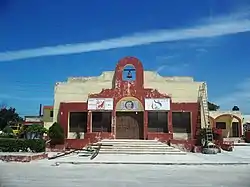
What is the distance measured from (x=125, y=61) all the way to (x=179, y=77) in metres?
5.00

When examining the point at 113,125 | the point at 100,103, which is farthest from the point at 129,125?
the point at 100,103

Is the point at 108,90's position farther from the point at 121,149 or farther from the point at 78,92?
the point at 121,149

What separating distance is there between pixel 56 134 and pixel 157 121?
806 cm

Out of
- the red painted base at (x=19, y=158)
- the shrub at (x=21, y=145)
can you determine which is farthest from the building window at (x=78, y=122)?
the red painted base at (x=19, y=158)

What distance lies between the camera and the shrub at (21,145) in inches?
831

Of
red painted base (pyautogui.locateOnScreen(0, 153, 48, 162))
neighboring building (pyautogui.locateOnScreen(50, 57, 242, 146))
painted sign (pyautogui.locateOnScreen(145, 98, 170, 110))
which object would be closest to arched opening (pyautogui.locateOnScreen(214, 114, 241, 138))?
neighboring building (pyautogui.locateOnScreen(50, 57, 242, 146))

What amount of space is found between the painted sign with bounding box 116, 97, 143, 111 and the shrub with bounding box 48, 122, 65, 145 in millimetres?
4797

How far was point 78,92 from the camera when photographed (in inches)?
1163

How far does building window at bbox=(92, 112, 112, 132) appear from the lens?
27734mm

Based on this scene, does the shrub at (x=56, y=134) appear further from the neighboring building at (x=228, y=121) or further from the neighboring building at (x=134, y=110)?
the neighboring building at (x=228, y=121)

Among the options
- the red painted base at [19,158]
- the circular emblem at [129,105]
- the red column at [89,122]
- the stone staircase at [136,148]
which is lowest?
the red painted base at [19,158]

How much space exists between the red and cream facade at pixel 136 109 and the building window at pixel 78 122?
0.30 metres

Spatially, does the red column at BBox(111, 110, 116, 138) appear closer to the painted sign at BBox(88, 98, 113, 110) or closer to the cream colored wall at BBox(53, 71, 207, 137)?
the painted sign at BBox(88, 98, 113, 110)

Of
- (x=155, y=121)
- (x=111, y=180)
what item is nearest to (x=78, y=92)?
(x=155, y=121)
